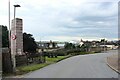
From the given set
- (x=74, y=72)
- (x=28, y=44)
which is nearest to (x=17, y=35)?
(x=74, y=72)

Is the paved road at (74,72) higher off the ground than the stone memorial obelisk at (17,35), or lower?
lower

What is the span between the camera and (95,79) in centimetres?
1841

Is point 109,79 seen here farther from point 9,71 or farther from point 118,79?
point 9,71

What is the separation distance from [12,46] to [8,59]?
721 cm

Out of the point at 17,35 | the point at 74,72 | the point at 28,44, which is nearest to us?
the point at 74,72

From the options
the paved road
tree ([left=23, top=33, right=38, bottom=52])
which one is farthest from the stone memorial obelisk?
tree ([left=23, top=33, right=38, bottom=52])

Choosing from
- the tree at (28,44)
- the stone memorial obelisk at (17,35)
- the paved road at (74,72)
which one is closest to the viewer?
the paved road at (74,72)

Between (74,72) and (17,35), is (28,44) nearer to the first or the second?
(17,35)

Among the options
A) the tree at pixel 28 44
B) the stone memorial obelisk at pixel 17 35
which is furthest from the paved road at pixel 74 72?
the tree at pixel 28 44

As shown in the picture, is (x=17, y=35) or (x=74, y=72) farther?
(x=17, y=35)

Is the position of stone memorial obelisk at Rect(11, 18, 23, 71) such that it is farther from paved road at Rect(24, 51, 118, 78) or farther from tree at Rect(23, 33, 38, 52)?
tree at Rect(23, 33, 38, 52)

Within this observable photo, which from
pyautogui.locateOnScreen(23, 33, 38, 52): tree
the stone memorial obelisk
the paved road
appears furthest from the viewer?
pyautogui.locateOnScreen(23, 33, 38, 52): tree

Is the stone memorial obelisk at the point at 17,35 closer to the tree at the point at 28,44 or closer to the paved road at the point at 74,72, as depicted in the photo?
the paved road at the point at 74,72

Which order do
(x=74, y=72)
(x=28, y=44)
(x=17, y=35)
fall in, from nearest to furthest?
(x=74, y=72), (x=17, y=35), (x=28, y=44)
